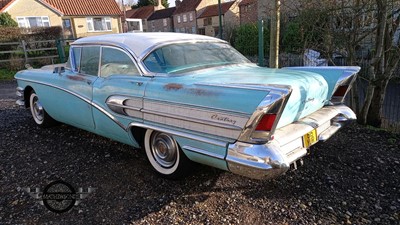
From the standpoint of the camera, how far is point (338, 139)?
174 inches

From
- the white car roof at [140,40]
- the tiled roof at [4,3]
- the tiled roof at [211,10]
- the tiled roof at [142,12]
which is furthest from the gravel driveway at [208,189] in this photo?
the tiled roof at [142,12]

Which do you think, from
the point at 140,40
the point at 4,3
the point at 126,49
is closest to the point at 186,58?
the point at 140,40

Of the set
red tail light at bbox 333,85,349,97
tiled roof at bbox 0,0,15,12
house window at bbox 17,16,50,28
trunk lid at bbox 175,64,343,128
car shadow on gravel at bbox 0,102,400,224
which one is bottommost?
car shadow on gravel at bbox 0,102,400,224

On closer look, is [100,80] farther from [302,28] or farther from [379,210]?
[302,28]

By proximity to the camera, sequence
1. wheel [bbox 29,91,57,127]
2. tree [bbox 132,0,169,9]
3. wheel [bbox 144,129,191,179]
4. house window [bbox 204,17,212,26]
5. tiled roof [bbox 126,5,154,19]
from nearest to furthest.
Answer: wheel [bbox 144,129,191,179], wheel [bbox 29,91,57,127], house window [bbox 204,17,212,26], tiled roof [bbox 126,5,154,19], tree [bbox 132,0,169,9]

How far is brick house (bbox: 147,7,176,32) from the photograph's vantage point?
167 feet

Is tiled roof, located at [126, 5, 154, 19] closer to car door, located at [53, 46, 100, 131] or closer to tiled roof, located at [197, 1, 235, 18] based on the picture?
tiled roof, located at [197, 1, 235, 18]

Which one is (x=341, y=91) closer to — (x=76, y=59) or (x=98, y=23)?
(x=76, y=59)

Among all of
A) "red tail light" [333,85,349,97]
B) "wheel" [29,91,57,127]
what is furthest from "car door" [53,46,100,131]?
"red tail light" [333,85,349,97]

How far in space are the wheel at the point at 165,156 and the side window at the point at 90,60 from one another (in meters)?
1.25

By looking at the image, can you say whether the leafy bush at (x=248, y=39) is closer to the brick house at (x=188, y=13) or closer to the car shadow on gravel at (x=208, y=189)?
→ the car shadow on gravel at (x=208, y=189)

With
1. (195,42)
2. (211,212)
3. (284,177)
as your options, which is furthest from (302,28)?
(211,212)

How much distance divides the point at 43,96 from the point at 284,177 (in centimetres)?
392
